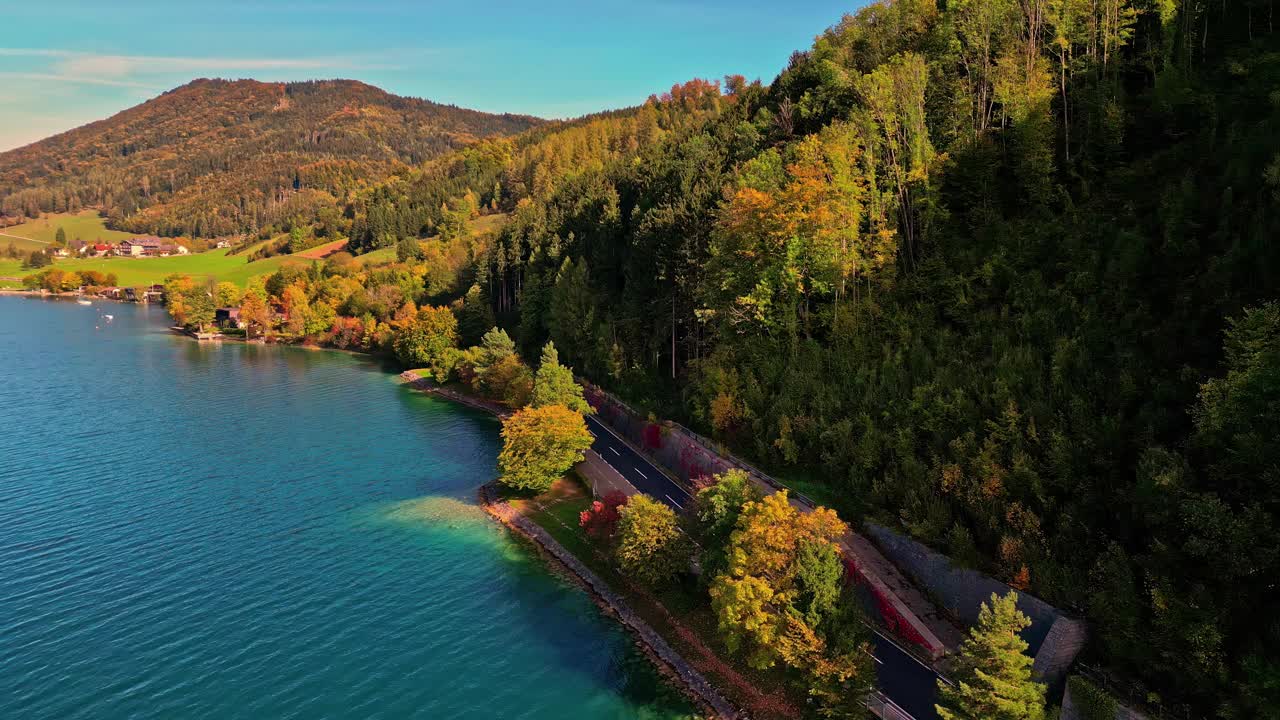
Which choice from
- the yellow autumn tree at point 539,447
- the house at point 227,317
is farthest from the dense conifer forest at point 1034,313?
the house at point 227,317

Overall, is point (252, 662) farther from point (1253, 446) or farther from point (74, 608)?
point (1253, 446)

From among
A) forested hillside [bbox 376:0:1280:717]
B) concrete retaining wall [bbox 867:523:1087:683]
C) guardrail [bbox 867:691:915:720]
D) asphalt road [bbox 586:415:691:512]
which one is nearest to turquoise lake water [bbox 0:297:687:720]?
guardrail [bbox 867:691:915:720]

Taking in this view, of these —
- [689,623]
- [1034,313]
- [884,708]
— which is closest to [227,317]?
[689,623]

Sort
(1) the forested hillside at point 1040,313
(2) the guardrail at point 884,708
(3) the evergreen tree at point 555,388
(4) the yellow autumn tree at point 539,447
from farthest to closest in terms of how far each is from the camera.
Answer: (3) the evergreen tree at point 555,388 < (4) the yellow autumn tree at point 539,447 < (2) the guardrail at point 884,708 < (1) the forested hillside at point 1040,313

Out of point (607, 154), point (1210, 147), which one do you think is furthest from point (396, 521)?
point (607, 154)

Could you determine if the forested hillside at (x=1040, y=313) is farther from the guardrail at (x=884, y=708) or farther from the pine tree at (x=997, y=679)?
the guardrail at (x=884, y=708)

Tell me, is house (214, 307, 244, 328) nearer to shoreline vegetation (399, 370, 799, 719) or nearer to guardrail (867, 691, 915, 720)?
shoreline vegetation (399, 370, 799, 719)
